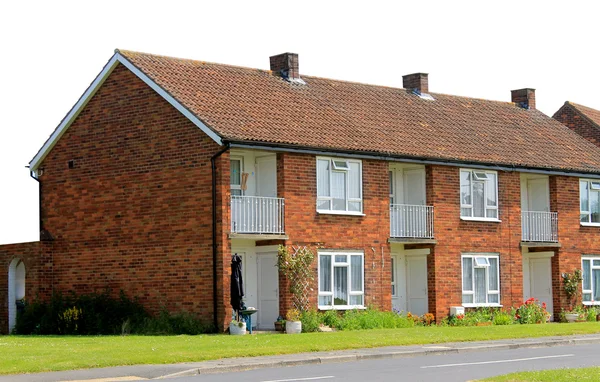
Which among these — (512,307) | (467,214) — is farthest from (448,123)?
(512,307)

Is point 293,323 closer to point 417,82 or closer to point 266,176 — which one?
point 266,176

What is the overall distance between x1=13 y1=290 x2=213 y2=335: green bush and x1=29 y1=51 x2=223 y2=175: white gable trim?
15.9 ft

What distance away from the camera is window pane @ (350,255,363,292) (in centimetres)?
3422

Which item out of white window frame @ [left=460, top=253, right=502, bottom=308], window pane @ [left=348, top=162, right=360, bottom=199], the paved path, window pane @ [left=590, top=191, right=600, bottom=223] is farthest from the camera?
window pane @ [left=590, top=191, right=600, bottom=223]

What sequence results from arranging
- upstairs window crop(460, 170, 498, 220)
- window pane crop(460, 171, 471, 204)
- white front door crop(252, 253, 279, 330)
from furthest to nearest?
upstairs window crop(460, 170, 498, 220), window pane crop(460, 171, 471, 204), white front door crop(252, 253, 279, 330)

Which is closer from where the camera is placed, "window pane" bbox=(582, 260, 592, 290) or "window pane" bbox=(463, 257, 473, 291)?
"window pane" bbox=(463, 257, 473, 291)

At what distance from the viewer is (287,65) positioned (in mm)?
38281

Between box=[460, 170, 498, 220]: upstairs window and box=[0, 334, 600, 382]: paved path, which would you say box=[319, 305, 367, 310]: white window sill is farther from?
box=[0, 334, 600, 382]: paved path

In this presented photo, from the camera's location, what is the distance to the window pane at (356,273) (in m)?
34.2

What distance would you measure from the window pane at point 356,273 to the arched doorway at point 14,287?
36.1 feet

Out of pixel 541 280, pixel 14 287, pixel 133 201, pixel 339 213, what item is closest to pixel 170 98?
pixel 133 201

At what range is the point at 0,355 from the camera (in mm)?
22719

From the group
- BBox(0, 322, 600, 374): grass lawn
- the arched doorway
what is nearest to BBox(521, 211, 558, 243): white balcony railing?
BBox(0, 322, 600, 374): grass lawn

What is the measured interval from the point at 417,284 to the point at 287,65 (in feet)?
28.8
